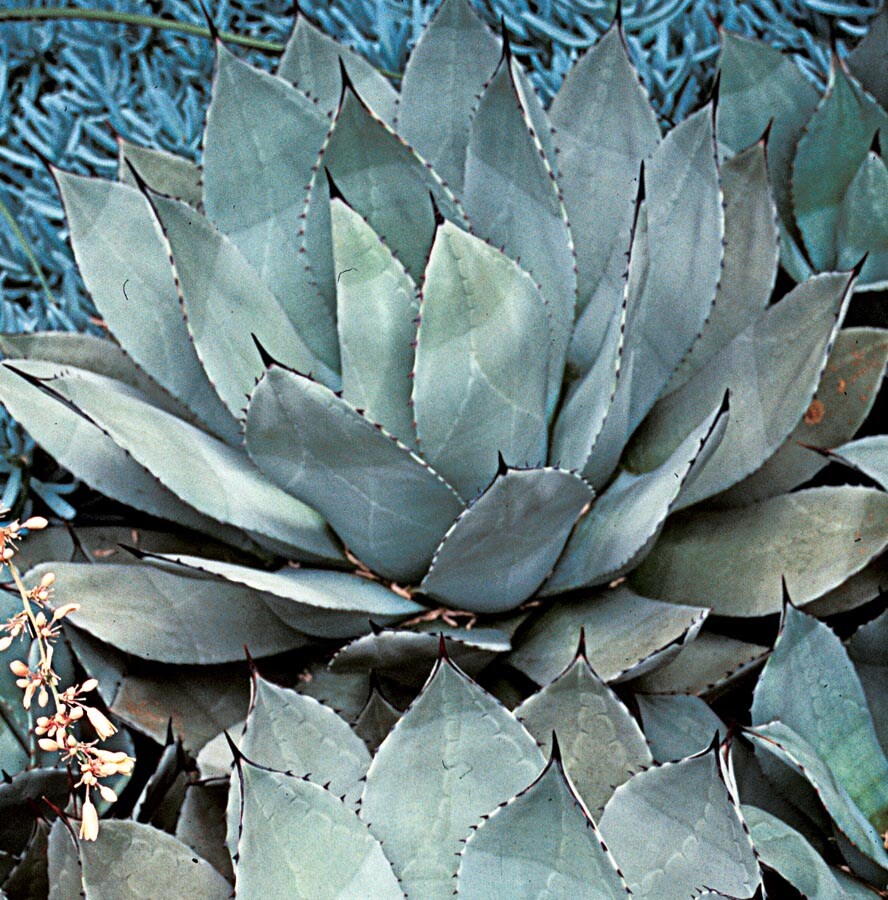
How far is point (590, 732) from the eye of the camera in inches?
27.3

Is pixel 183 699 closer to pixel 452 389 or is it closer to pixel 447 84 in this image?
pixel 452 389

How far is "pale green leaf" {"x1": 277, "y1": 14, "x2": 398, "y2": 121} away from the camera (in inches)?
37.8

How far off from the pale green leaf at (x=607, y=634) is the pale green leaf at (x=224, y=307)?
276mm

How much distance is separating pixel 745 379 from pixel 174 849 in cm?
52

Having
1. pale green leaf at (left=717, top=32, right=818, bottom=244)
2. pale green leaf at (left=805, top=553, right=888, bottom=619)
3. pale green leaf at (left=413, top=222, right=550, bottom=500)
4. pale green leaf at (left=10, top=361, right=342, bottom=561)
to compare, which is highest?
pale green leaf at (left=717, top=32, right=818, bottom=244)

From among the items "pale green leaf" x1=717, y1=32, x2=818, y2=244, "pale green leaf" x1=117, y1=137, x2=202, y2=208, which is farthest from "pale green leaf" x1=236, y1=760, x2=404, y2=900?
"pale green leaf" x1=717, y1=32, x2=818, y2=244

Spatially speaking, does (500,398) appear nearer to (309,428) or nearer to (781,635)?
(309,428)

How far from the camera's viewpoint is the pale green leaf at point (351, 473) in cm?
73

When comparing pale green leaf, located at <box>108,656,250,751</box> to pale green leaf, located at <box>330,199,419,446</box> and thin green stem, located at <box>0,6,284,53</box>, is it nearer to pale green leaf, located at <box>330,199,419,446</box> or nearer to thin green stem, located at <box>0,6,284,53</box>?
pale green leaf, located at <box>330,199,419,446</box>

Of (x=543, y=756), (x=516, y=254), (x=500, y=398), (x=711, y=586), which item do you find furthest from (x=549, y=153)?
(x=543, y=756)

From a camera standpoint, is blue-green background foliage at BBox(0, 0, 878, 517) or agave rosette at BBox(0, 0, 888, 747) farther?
blue-green background foliage at BBox(0, 0, 878, 517)

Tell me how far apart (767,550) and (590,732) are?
0.74 ft

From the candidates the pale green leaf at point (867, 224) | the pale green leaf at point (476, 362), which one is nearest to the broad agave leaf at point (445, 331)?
the pale green leaf at point (476, 362)

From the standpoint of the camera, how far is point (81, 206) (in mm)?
869
